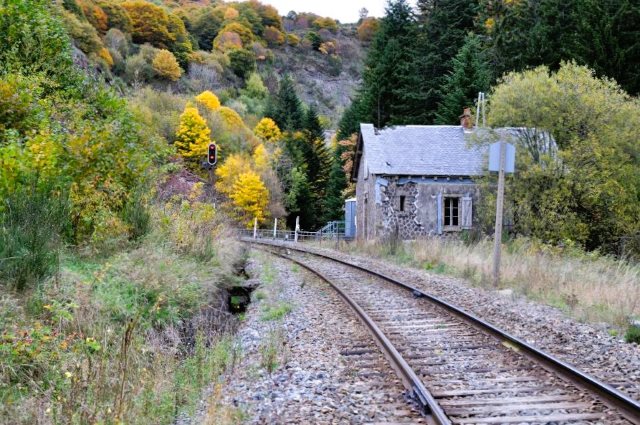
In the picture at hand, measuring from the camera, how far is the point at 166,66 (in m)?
75.9

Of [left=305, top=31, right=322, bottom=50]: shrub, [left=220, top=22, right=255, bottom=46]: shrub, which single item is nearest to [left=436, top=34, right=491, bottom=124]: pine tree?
[left=220, top=22, right=255, bottom=46]: shrub

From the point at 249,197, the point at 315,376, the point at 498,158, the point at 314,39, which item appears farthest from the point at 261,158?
the point at 314,39

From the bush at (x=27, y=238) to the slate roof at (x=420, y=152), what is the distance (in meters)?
18.2

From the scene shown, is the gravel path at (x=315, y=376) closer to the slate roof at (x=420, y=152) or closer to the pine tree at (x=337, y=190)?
the slate roof at (x=420, y=152)

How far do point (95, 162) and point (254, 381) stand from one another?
503 cm

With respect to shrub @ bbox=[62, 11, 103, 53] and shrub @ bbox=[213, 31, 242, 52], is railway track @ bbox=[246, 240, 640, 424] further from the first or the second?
shrub @ bbox=[213, 31, 242, 52]

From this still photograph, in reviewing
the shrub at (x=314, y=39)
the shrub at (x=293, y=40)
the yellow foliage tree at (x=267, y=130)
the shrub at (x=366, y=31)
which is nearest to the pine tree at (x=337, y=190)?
the yellow foliage tree at (x=267, y=130)

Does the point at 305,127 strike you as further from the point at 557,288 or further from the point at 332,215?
the point at 557,288

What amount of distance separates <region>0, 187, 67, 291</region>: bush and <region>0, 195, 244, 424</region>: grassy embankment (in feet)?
0.57

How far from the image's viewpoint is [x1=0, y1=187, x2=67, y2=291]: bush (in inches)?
232

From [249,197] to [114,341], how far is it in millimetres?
37579

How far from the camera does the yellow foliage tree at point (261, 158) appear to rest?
46.5 meters

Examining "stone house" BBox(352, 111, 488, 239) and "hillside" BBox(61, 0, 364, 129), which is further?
"hillside" BBox(61, 0, 364, 129)

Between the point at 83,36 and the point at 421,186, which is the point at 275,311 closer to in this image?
the point at 421,186
